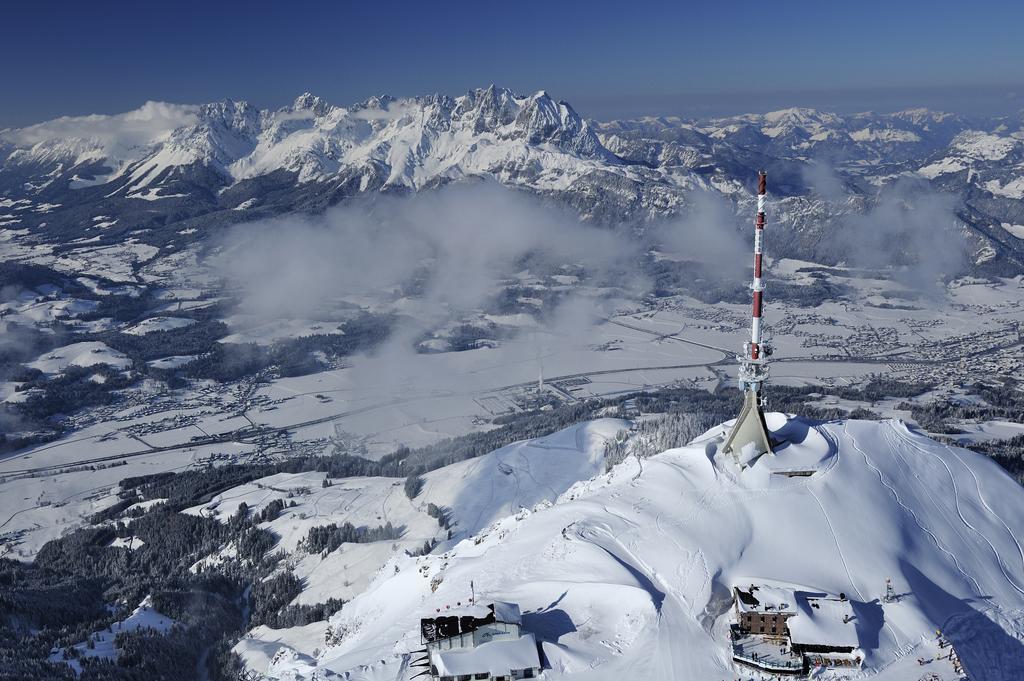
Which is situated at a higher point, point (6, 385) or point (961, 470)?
point (961, 470)

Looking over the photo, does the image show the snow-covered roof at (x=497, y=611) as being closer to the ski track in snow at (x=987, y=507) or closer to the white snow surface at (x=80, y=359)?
the ski track in snow at (x=987, y=507)

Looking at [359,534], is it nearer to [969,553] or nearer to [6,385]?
[969,553]

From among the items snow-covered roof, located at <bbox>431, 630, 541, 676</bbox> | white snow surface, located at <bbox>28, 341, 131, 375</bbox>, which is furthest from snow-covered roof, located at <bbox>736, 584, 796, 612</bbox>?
white snow surface, located at <bbox>28, 341, 131, 375</bbox>

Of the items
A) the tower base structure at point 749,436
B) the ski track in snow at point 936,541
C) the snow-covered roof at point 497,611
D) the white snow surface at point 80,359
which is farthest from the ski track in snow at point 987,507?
the white snow surface at point 80,359

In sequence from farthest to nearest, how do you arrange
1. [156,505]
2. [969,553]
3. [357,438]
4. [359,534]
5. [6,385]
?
[6,385] < [357,438] < [156,505] < [359,534] < [969,553]

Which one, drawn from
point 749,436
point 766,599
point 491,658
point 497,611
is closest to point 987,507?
point 749,436

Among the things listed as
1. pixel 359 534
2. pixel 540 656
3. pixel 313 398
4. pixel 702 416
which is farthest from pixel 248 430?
pixel 540 656
